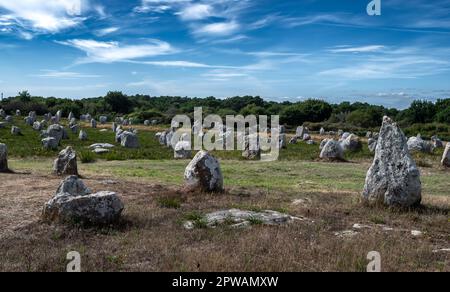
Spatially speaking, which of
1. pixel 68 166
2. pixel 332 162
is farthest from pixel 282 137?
pixel 68 166

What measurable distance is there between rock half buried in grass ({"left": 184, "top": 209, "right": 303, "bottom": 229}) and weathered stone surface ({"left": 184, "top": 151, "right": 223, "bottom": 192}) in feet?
11.7

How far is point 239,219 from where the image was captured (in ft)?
35.1

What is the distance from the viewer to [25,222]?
10.5m

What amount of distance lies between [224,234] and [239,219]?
124 centimetres

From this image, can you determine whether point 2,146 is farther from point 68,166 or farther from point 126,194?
point 126,194

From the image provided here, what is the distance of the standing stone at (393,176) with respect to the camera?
1299 centimetres

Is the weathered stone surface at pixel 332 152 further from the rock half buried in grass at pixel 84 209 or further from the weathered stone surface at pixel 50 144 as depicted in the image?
the rock half buried in grass at pixel 84 209

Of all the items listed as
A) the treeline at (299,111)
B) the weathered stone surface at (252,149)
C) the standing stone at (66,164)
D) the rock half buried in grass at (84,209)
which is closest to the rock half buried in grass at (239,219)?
the rock half buried in grass at (84,209)

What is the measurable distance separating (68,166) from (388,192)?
11.8 m

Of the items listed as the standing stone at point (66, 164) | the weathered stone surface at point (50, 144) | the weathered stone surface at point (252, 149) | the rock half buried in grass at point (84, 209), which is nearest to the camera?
the rock half buried in grass at point (84, 209)

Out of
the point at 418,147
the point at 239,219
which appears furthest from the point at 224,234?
the point at 418,147

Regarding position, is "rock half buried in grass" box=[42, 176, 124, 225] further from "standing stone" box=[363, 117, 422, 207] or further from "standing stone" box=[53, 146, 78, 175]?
"standing stone" box=[53, 146, 78, 175]

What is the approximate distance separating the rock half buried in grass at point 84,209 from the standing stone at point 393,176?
6.87 meters
